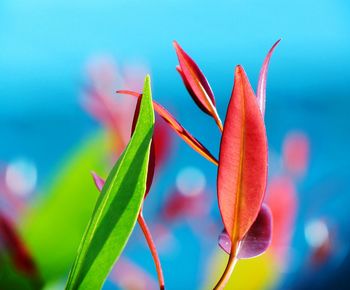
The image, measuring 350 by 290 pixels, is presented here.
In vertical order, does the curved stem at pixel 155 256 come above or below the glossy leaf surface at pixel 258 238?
below

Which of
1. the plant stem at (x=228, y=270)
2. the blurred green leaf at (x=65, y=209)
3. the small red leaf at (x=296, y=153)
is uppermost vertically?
the plant stem at (x=228, y=270)

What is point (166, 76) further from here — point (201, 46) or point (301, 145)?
point (301, 145)

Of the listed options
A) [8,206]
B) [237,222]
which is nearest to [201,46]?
[8,206]

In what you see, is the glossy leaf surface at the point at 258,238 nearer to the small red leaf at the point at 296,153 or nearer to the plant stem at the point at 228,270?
the plant stem at the point at 228,270

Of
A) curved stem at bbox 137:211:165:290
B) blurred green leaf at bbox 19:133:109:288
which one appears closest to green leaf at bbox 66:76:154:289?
curved stem at bbox 137:211:165:290

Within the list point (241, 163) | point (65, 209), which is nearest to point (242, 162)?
point (241, 163)

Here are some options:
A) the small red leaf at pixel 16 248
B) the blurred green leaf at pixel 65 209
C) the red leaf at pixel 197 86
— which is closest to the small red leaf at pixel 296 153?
the blurred green leaf at pixel 65 209
